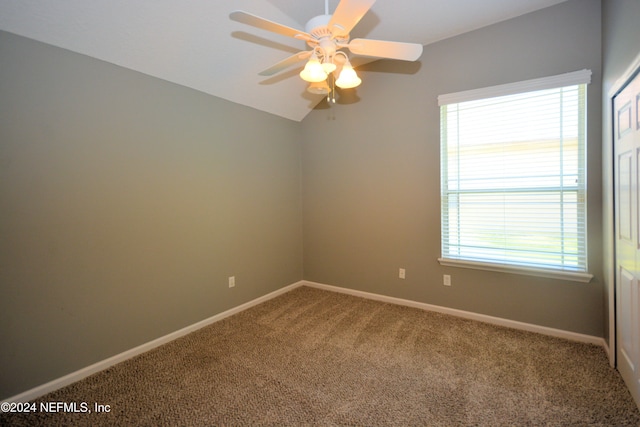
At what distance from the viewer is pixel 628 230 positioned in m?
1.80

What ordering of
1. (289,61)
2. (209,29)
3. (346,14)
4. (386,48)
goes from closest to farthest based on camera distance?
(346,14) < (386,48) < (289,61) < (209,29)

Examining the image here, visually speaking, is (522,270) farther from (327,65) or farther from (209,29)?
(209,29)

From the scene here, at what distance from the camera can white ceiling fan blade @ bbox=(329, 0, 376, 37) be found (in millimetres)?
1369

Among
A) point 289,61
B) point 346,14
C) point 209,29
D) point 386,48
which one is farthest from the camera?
point 209,29

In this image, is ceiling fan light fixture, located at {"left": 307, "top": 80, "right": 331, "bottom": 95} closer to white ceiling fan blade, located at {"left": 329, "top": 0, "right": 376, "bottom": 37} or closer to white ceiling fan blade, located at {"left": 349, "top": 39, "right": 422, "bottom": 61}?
white ceiling fan blade, located at {"left": 349, "top": 39, "right": 422, "bottom": 61}

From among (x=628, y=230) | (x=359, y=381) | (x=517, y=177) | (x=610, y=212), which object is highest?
(x=517, y=177)

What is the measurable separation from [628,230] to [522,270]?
1014mm

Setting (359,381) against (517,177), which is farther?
(517,177)

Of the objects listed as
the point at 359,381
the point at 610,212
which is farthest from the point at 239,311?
the point at 610,212

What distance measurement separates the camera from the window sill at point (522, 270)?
247 centimetres

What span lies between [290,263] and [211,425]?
8.03ft

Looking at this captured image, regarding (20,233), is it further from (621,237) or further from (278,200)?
(621,237)

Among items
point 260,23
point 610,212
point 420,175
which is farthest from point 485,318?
point 260,23

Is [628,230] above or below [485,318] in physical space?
above
